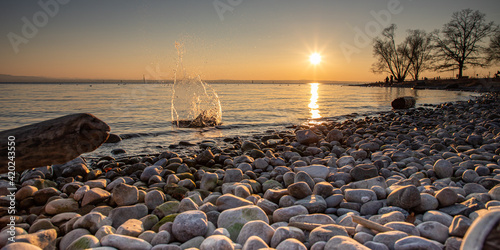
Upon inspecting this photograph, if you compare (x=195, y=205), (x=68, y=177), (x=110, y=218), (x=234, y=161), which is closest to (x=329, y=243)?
(x=195, y=205)

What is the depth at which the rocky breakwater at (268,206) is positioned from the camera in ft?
6.73

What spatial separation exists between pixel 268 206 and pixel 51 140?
2.29m

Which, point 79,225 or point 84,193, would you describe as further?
point 84,193

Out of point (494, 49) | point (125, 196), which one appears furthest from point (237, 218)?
point (494, 49)

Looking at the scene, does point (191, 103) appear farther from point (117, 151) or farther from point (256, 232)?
point (256, 232)

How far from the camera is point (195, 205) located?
2850 mm

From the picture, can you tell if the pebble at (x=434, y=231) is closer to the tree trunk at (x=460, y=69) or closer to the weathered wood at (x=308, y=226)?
the weathered wood at (x=308, y=226)

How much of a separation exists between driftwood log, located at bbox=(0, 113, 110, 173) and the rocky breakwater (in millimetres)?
615

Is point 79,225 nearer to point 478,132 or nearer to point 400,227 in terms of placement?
point 400,227

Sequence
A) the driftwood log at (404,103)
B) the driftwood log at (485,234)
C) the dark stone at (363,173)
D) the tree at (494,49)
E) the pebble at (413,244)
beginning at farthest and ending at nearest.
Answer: the tree at (494,49) < the driftwood log at (404,103) < the dark stone at (363,173) < the pebble at (413,244) < the driftwood log at (485,234)

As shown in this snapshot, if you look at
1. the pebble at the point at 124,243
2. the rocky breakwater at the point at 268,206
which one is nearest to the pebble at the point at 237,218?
the rocky breakwater at the point at 268,206

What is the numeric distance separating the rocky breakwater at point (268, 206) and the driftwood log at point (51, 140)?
2.02ft

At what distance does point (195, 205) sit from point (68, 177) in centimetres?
281

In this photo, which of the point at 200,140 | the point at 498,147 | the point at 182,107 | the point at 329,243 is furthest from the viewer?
the point at 182,107
